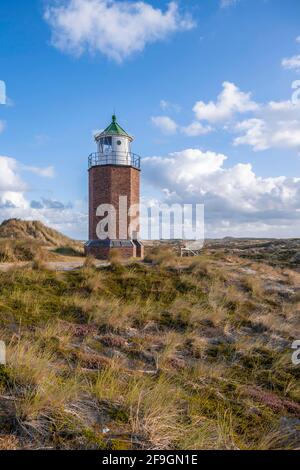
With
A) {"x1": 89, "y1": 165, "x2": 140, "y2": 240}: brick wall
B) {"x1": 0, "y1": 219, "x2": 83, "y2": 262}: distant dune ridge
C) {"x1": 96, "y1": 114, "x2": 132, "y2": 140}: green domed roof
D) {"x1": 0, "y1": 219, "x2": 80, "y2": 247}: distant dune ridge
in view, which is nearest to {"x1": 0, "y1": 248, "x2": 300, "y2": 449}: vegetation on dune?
{"x1": 0, "y1": 219, "x2": 83, "y2": 262}: distant dune ridge

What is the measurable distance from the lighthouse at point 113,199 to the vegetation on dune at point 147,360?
722 cm

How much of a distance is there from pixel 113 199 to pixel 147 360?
15788mm

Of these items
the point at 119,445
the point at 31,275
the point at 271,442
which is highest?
the point at 31,275

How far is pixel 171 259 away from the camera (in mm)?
16453

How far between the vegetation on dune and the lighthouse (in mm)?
7223

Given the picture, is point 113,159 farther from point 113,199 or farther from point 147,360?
point 147,360

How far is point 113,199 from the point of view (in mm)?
21516

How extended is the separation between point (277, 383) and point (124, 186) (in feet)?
55.4

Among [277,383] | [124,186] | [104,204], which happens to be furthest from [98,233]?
[277,383]

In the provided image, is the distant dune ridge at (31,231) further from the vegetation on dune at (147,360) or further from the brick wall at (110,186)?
the vegetation on dune at (147,360)

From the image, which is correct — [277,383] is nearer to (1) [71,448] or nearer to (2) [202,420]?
(2) [202,420]

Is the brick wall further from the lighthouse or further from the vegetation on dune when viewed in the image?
the vegetation on dune

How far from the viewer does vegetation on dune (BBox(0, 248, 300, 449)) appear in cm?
369

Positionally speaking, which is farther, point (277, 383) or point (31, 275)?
point (31, 275)
